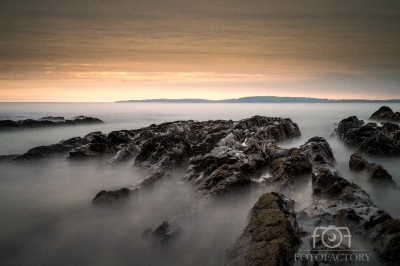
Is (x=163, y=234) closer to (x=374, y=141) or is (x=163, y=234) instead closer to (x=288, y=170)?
(x=288, y=170)

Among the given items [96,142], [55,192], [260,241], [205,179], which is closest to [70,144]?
[96,142]

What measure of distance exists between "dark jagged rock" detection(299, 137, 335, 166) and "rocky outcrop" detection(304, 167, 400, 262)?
126 inches

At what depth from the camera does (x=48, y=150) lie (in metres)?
16.3

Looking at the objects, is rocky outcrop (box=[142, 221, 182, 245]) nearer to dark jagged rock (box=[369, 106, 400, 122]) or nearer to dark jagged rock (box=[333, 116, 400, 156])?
dark jagged rock (box=[333, 116, 400, 156])

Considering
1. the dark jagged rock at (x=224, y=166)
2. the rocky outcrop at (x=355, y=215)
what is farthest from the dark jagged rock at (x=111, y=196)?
the rocky outcrop at (x=355, y=215)

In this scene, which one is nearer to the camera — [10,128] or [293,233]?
[293,233]

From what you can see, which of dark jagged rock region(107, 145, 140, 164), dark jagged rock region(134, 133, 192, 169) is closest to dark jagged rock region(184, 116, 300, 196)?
dark jagged rock region(134, 133, 192, 169)

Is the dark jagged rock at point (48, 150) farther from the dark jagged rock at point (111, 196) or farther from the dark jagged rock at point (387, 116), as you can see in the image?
the dark jagged rock at point (387, 116)

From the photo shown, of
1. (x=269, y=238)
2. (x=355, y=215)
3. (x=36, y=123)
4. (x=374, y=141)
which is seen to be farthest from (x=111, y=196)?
(x=36, y=123)

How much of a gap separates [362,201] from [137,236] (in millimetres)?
5745

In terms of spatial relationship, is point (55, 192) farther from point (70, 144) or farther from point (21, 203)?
point (70, 144)

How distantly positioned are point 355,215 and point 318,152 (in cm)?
648

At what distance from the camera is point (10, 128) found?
1284 inches

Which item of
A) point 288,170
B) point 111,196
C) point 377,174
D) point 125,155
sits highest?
point 288,170
